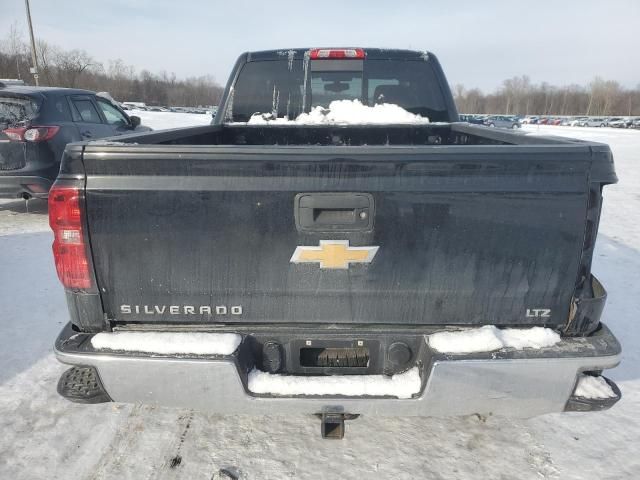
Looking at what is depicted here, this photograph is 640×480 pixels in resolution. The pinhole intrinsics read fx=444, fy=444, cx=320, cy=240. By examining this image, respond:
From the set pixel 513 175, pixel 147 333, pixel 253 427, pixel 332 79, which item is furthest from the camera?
pixel 332 79

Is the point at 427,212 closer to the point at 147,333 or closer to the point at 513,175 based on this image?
the point at 513,175

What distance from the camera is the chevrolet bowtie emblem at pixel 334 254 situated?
5.95 feet

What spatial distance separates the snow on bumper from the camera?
1794mm

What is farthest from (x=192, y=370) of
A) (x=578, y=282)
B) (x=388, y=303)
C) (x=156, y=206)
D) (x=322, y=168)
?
(x=578, y=282)

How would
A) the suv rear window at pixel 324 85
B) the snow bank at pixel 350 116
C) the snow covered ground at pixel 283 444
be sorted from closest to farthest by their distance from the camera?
the snow covered ground at pixel 283 444 → the snow bank at pixel 350 116 → the suv rear window at pixel 324 85

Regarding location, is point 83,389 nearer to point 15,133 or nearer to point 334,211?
point 334,211

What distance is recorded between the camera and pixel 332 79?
4.19 m

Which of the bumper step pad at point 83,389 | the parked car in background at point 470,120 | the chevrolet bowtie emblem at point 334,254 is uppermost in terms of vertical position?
the parked car in background at point 470,120

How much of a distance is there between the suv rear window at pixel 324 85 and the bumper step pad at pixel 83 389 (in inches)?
109

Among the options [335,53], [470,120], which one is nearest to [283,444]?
[335,53]

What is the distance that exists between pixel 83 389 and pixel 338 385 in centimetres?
115

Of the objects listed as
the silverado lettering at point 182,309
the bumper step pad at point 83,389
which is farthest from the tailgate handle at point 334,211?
the bumper step pad at point 83,389

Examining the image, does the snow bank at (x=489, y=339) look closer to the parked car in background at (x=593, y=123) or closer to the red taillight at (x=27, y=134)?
the red taillight at (x=27, y=134)

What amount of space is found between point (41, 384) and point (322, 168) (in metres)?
2.50
